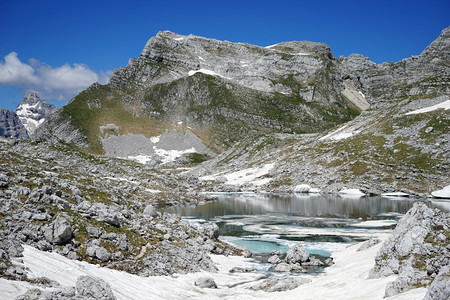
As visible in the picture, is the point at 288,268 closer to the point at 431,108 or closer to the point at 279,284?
the point at 279,284

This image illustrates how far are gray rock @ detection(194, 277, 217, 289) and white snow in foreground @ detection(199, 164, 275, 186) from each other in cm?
12737

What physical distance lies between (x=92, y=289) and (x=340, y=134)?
178228 mm

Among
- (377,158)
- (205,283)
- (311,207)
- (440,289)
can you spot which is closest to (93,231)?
(205,283)

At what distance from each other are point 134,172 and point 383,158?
99.4 meters

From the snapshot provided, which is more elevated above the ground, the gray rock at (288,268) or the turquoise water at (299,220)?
the turquoise water at (299,220)

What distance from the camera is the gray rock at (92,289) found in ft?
70.4

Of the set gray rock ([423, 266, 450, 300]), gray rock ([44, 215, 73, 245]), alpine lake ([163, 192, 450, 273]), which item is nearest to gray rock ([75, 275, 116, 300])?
gray rock ([44, 215, 73, 245])

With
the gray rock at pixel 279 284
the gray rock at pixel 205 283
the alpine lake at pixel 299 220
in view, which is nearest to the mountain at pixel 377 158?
the alpine lake at pixel 299 220

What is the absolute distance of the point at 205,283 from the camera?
31.7 metres

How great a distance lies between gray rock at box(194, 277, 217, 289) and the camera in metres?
31.6

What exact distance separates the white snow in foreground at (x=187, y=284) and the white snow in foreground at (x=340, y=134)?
15132 centimetres

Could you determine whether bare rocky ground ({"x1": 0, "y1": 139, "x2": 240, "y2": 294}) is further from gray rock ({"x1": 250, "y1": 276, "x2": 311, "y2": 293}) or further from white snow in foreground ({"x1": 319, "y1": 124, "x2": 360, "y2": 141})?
white snow in foreground ({"x1": 319, "y1": 124, "x2": 360, "y2": 141})

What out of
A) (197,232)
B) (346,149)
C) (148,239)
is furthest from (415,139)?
(148,239)

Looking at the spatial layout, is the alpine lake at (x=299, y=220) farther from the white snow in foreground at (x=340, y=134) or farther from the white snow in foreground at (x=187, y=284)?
the white snow in foreground at (x=340, y=134)
